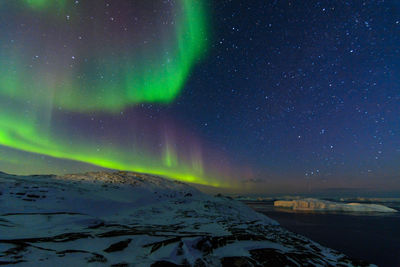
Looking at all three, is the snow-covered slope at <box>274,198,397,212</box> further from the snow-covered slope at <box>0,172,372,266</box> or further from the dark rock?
the dark rock

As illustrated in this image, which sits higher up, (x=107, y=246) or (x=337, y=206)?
(x=107, y=246)

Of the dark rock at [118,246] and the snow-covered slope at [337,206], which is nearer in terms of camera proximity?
the dark rock at [118,246]

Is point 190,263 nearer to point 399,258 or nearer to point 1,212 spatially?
point 1,212

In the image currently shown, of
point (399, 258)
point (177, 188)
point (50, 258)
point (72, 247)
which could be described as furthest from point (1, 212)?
point (399, 258)

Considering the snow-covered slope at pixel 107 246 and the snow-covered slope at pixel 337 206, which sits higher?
the snow-covered slope at pixel 107 246

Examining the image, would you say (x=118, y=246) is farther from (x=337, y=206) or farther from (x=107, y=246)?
(x=337, y=206)

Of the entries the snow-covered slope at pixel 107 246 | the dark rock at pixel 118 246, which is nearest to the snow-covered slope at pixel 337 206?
the snow-covered slope at pixel 107 246

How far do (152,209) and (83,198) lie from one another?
289 inches

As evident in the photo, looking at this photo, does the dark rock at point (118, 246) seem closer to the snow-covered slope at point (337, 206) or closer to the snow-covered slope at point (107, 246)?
the snow-covered slope at point (107, 246)

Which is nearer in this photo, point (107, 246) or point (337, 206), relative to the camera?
point (107, 246)

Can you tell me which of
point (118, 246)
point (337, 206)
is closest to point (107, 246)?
point (118, 246)

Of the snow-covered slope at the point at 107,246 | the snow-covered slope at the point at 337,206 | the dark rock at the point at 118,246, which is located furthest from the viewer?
the snow-covered slope at the point at 337,206

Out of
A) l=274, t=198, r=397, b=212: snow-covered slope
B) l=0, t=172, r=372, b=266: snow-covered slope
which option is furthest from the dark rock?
l=274, t=198, r=397, b=212: snow-covered slope

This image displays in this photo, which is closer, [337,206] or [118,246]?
[118,246]
